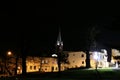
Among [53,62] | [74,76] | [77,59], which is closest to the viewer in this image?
[74,76]

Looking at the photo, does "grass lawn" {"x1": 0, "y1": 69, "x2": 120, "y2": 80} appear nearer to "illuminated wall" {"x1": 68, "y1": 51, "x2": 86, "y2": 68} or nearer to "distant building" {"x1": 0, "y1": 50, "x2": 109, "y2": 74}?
"distant building" {"x1": 0, "y1": 50, "x2": 109, "y2": 74}

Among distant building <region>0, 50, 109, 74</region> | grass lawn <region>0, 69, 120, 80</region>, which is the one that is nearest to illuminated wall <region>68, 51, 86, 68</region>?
distant building <region>0, 50, 109, 74</region>

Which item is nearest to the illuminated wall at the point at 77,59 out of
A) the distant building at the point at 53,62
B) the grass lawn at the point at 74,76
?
the distant building at the point at 53,62

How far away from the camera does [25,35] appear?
152 ft

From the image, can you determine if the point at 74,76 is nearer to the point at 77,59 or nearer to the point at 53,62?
the point at 53,62

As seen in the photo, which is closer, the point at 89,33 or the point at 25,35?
the point at 25,35

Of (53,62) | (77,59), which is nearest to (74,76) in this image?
(53,62)

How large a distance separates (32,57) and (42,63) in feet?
20.6

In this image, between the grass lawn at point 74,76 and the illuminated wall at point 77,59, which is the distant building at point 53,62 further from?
the grass lawn at point 74,76

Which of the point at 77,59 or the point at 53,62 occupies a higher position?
the point at 77,59

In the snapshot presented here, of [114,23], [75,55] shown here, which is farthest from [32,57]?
[114,23]

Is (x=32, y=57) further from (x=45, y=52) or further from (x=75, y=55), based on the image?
(x=75, y=55)

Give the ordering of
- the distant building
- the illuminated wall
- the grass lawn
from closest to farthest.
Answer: the grass lawn → the distant building → the illuminated wall

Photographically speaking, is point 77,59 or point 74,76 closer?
point 74,76
